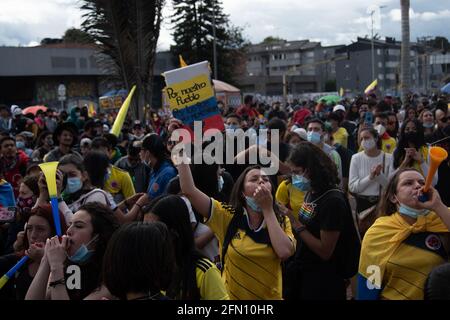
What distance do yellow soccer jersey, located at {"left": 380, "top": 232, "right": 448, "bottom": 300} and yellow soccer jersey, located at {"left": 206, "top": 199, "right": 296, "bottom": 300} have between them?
66 cm

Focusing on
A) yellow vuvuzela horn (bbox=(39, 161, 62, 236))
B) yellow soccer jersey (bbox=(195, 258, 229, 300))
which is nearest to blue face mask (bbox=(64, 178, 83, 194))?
yellow vuvuzela horn (bbox=(39, 161, 62, 236))

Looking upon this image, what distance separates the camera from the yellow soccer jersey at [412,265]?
10.2 ft

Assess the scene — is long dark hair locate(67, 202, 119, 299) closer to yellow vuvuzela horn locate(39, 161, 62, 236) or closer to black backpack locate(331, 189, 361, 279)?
yellow vuvuzela horn locate(39, 161, 62, 236)

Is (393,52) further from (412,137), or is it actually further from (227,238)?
(227,238)

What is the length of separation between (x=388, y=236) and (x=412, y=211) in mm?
225

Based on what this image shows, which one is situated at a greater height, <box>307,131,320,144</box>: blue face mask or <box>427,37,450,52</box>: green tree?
<box>427,37,450,52</box>: green tree

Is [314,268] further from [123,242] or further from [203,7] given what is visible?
[203,7]

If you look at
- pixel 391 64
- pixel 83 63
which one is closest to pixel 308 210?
pixel 83 63

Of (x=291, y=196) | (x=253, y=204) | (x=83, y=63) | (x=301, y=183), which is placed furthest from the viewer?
(x=83, y=63)

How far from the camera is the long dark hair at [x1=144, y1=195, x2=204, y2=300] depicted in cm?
299

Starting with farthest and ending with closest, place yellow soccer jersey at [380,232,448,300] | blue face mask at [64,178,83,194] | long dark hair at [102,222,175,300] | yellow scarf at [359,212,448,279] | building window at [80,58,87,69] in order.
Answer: building window at [80,58,87,69], blue face mask at [64,178,83,194], yellow scarf at [359,212,448,279], yellow soccer jersey at [380,232,448,300], long dark hair at [102,222,175,300]

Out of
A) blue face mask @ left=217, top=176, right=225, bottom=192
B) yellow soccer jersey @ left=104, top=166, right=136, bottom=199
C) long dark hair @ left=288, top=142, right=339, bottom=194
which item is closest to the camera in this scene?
long dark hair @ left=288, top=142, right=339, bottom=194

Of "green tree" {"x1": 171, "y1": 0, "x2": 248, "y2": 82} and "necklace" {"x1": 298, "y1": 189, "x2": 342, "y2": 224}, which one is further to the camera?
"green tree" {"x1": 171, "y1": 0, "x2": 248, "y2": 82}

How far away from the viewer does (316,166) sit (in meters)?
4.10
